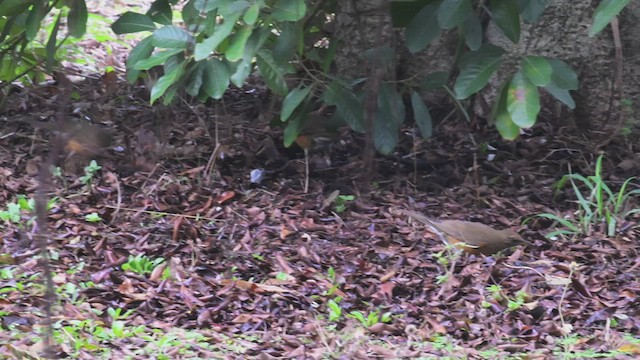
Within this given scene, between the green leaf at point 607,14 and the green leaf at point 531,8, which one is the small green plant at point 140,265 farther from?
the green leaf at point 607,14

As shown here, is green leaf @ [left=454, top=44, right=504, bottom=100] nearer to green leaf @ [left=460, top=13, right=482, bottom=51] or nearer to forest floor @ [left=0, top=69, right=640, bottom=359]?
green leaf @ [left=460, top=13, right=482, bottom=51]

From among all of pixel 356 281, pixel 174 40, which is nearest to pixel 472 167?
pixel 356 281

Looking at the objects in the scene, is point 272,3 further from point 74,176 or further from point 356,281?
point 74,176

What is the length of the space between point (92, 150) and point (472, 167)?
2067 mm

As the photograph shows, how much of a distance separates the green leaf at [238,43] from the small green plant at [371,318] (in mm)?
1159

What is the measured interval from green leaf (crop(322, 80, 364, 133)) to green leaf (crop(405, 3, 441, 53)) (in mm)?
478

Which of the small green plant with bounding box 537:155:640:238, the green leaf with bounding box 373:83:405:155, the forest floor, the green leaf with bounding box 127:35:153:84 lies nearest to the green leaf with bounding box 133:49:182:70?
the green leaf with bounding box 127:35:153:84

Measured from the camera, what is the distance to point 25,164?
4719 mm

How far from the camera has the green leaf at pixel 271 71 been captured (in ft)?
13.0

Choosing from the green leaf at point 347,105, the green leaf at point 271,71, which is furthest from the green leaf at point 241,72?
the green leaf at point 347,105

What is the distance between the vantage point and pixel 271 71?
3977 mm

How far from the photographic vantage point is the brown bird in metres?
3.79

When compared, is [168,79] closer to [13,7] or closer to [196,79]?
[196,79]

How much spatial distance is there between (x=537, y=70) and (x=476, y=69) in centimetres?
29
